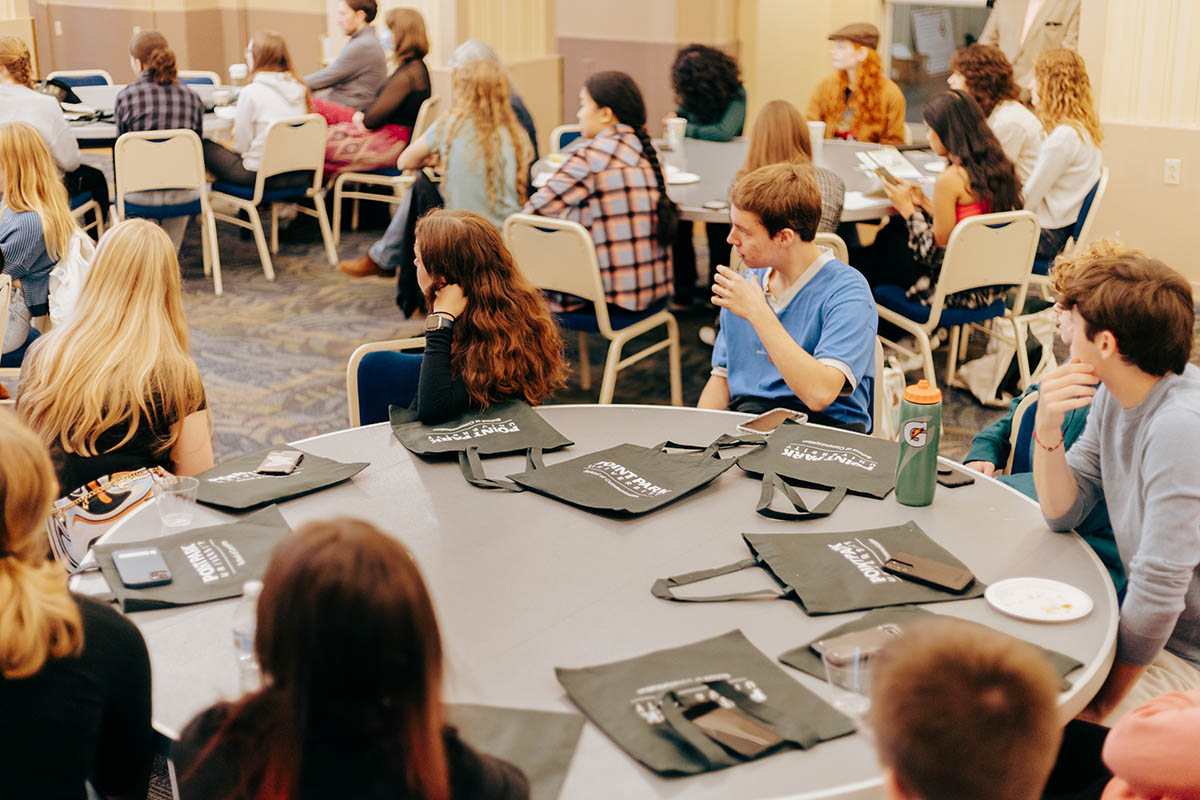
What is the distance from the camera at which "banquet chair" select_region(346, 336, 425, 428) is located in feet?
10.0

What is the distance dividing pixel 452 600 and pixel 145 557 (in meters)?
0.55

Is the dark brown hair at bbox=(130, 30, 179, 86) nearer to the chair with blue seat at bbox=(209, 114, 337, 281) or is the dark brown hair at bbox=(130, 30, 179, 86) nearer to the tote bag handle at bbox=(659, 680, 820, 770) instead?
the chair with blue seat at bbox=(209, 114, 337, 281)

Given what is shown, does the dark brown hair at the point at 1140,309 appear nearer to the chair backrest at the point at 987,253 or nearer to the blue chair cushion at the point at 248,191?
the chair backrest at the point at 987,253

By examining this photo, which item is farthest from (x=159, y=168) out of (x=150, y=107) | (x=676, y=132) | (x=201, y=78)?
(x=676, y=132)

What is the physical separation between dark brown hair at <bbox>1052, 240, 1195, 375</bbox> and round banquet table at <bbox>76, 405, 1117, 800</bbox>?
1.20 ft

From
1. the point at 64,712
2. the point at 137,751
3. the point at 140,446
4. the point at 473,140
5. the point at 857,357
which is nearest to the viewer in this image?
the point at 64,712

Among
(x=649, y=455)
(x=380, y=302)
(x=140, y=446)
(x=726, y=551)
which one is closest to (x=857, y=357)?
(x=649, y=455)

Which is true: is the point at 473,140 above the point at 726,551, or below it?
above

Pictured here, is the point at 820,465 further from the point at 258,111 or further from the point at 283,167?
the point at 258,111

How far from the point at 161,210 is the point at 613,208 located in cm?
284

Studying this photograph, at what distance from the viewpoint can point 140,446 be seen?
2.72m

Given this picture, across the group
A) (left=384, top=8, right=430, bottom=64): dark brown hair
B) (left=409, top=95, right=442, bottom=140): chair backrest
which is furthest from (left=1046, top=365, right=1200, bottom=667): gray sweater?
(left=384, top=8, right=430, bottom=64): dark brown hair

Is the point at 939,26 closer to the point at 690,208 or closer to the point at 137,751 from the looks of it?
the point at 690,208

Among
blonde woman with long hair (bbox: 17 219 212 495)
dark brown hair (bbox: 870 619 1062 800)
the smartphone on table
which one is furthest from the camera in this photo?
the smartphone on table
